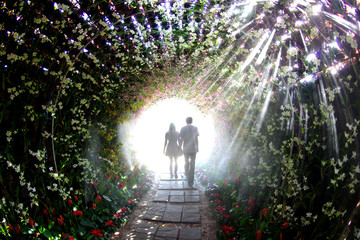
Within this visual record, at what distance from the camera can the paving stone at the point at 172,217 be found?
10.4 feet

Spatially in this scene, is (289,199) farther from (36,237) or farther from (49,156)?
(49,156)

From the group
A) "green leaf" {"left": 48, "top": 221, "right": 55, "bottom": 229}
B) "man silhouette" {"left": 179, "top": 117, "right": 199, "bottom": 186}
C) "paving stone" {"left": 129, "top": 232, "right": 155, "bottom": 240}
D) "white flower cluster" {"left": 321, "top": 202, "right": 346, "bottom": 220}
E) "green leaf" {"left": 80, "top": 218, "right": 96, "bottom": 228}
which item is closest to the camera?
"white flower cluster" {"left": 321, "top": 202, "right": 346, "bottom": 220}

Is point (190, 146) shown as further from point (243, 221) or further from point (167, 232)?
point (243, 221)

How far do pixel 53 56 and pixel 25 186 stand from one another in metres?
1.40

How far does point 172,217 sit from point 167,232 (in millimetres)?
520

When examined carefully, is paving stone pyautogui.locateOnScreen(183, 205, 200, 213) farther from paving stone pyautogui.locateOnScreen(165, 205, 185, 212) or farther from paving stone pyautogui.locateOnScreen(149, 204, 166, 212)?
paving stone pyautogui.locateOnScreen(149, 204, 166, 212)

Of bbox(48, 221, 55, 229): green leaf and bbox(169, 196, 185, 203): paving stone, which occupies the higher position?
bbox(48, 221, 55, 229): green leaf

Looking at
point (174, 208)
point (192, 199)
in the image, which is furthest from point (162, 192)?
point (174, 208)

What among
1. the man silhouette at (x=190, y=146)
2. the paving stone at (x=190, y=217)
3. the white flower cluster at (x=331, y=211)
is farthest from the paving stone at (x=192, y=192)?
the white flower cluster at (x=331, y=211)

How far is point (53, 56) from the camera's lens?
7.36ft

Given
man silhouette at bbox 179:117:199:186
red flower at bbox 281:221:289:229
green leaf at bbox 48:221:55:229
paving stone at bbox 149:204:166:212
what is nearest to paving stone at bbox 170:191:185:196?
man silhouette at bbox 179:117:199:186

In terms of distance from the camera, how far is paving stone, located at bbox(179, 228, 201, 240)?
105 inches

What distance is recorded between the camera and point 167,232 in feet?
9.11

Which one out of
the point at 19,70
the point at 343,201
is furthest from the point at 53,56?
the point at 343,201
